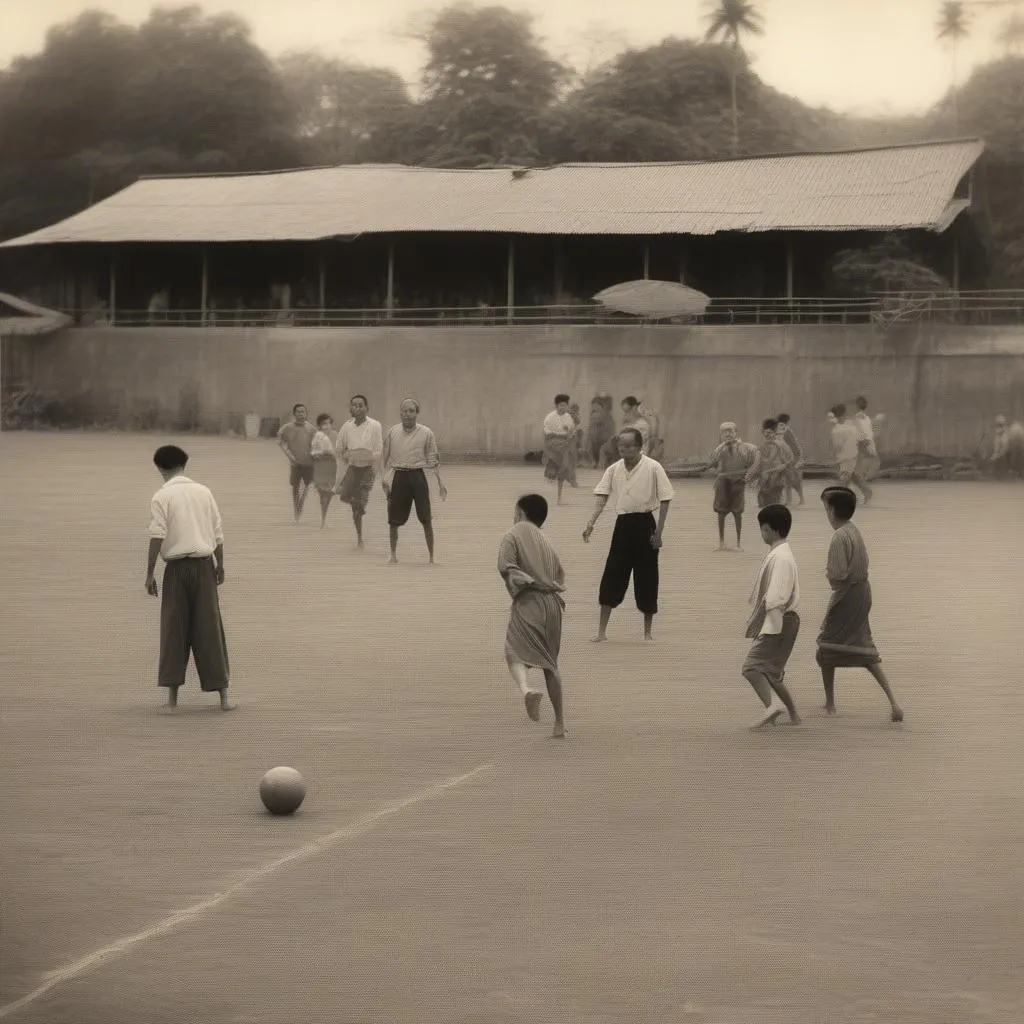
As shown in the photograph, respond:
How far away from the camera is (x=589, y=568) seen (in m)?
21.2

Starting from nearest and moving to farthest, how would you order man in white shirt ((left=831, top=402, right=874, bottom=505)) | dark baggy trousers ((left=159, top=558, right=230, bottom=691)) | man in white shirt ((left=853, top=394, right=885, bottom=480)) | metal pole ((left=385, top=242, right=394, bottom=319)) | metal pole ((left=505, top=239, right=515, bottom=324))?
dark baggy trousers ((left=159, top=558, right=230, bottom=691)) < man in white shirt ((left=831, top=402, right=874, bottom=505)) < man in white shirt ((left=853, top=394, right=885, bottom=480)) < metal pole ((left=505, top=239, right=515, bottom=324)) < metal pole ((left=385, top=242, right=394, bottom=319))

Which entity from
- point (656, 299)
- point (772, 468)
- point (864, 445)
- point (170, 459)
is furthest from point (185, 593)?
point (656, 299)

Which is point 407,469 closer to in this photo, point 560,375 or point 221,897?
point 221,897

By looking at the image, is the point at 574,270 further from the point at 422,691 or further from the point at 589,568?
the point at 422,691

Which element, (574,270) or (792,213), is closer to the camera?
(792,213)

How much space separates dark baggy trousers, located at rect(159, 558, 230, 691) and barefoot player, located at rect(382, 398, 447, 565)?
9182 millimetres

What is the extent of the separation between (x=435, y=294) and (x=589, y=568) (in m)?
32.7

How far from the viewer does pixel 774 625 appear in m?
11.5

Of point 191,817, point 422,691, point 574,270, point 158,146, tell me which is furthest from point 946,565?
point 158,146

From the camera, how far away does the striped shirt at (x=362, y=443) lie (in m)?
23.3

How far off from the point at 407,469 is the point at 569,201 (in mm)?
29444

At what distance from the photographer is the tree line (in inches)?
2672

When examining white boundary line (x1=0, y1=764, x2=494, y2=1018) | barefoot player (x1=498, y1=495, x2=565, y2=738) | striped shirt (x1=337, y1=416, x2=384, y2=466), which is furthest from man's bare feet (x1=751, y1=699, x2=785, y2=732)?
striped shirt (x1=337, y1=416, x2=384, y2=466)

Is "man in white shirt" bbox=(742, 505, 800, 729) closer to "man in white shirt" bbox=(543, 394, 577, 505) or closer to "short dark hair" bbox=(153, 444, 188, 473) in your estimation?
"short dark hair" bbox=(153, 444, 188, 473)
